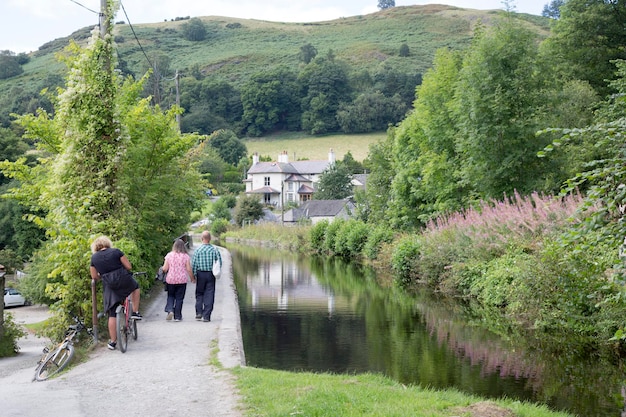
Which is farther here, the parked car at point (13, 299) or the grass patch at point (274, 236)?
the grass patch at point (274, 236)

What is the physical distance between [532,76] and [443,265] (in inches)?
352

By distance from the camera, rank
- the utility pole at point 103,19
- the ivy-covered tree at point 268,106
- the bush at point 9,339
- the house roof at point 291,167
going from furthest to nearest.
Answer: the ivy-covered tree at point 268,106
the house roof at point 291,167
the utility pole at point 103,19
the bush at point 9,339

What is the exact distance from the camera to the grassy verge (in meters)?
7.57

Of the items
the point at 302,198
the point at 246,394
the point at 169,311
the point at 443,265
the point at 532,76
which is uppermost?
the point at 532,76

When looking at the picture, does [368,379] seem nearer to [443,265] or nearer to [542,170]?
[443,265]

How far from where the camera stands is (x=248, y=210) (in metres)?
82.3

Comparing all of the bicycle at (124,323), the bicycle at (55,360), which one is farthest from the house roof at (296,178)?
the bicycle at (55,360)

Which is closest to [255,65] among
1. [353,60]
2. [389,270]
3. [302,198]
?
[353,60]

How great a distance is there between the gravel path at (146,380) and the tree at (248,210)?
2657 inches

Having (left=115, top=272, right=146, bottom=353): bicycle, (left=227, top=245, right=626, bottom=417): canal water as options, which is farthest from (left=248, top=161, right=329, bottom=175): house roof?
(left=115, top=272, right=146, bottom=353): bicycle

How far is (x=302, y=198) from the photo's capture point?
370 ft

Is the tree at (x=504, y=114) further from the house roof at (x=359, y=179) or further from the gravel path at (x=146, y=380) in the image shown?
the house roof at (x=359, y=179)

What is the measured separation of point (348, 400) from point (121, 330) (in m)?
5.00

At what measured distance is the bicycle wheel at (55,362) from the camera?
10291 mm
